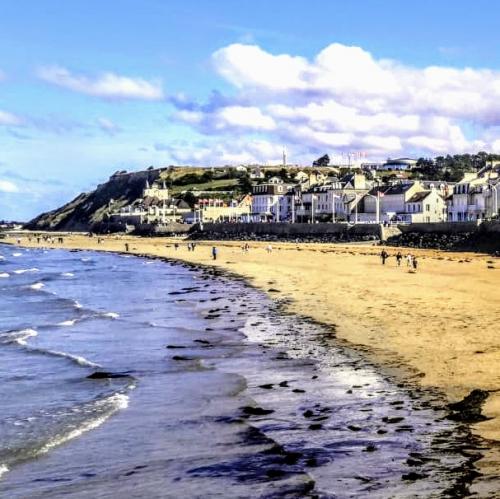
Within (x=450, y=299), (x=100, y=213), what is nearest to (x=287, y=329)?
(x=450, y=299)

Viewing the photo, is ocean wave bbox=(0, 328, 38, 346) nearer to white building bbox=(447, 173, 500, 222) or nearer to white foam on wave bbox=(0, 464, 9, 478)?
white foam on wave bbox=(0, 464, 9, 478)

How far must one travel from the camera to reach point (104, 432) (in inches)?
448

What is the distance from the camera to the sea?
8664 millimetres

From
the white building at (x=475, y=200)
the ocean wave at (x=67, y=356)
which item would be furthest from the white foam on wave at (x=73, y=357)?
the white building at (x=475, y=200)

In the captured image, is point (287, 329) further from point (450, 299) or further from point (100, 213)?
point (100, 213)

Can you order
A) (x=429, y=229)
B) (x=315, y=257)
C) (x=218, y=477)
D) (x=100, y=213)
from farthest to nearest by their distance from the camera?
1. (x=100, y=213)
2. (x=429, y=229)
3. (x=315, y=257)
4. (x=218, y=477)

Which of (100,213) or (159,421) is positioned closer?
(159,421)

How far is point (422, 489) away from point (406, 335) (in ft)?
38.3

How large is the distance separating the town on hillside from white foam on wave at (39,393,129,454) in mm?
63562

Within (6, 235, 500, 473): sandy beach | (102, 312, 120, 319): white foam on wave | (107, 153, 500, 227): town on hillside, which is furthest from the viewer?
(107, 153, 500, 227): town on hillside

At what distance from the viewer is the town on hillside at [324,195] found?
3521 inches

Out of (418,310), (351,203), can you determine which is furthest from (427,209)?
(418,310)

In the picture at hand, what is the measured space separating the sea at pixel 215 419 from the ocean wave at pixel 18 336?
2.4 inches

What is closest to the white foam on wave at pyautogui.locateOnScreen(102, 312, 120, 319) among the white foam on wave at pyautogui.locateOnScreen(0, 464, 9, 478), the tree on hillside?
the white foam on wave at pyautogui.locateOnScreen(0, 464, 9, 478)
